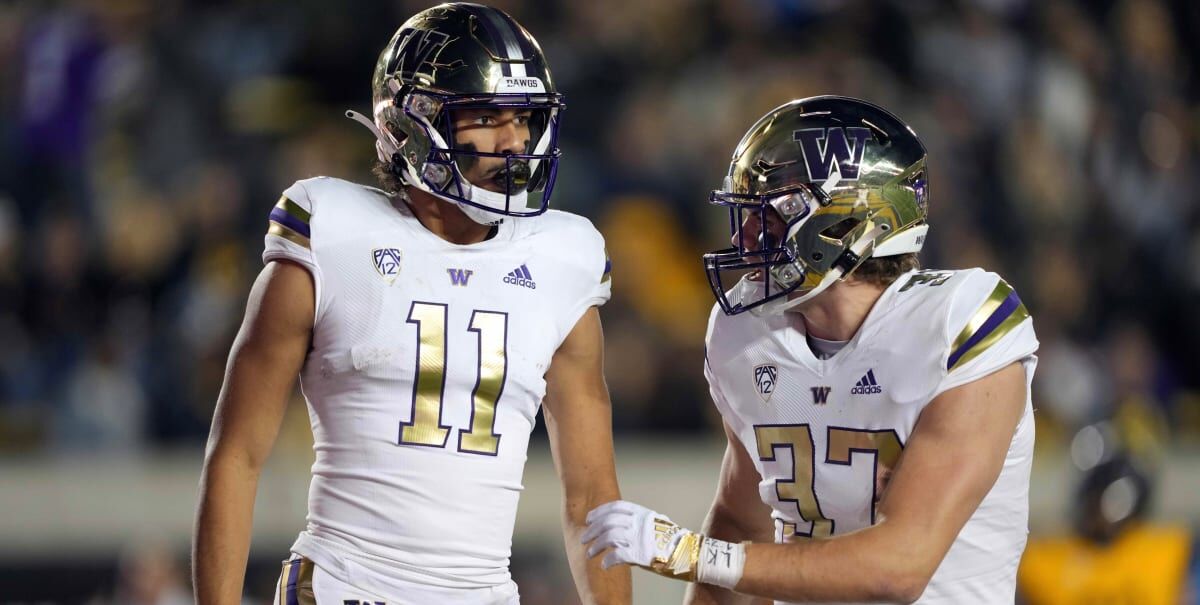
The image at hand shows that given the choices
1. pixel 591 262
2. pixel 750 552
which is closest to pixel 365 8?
pixel 591 262

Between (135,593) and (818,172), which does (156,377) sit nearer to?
(135,593)

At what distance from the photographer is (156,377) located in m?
7.14

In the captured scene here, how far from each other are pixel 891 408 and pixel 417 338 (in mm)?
975

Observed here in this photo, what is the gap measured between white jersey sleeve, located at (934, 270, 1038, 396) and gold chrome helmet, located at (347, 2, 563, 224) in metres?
0.89

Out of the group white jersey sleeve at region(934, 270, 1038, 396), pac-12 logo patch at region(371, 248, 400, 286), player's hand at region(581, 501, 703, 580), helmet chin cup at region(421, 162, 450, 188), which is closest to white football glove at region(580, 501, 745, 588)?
player's hand at region(581, 501, 703, 580)

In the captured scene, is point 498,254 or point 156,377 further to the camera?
point 156,377

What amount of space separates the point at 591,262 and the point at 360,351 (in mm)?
588

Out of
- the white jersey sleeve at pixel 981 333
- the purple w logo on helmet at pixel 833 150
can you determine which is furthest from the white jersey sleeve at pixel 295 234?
the white jersey sleeve at pixel 981 333

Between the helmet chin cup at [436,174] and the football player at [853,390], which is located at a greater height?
the helmet chin cup at [436,174]

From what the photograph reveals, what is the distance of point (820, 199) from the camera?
10.8 feet

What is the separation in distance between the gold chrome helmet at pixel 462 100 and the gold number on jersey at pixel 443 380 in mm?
237

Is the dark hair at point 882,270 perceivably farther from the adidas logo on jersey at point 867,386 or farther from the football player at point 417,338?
the football player at point 417,338

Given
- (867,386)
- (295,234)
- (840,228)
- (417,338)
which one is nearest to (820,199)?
(840,228)

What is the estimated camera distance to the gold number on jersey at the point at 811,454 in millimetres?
3197
